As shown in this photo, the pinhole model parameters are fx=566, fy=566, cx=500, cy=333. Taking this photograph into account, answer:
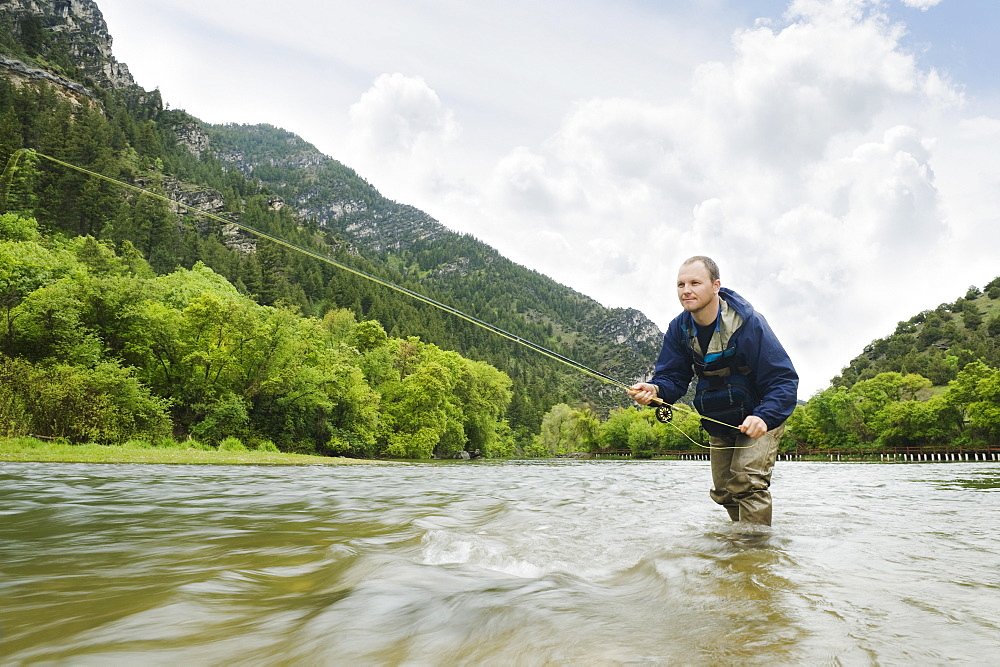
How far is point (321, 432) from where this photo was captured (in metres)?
45.9

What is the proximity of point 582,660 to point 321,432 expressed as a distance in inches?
1836

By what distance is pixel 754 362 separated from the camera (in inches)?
213

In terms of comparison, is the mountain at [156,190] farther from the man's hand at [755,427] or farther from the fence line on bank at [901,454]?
the man's hand at [755,427]

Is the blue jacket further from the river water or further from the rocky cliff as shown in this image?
the rocky cliff

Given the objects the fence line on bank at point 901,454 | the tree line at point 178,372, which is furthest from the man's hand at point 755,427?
the fence line on bank at point 901,454

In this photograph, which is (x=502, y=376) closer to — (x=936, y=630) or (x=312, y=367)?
(x=312, y=367)

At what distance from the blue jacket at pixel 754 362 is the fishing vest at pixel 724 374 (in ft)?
0.08

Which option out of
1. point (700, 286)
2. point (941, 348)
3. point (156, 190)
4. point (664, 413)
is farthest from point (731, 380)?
point (941, 348)

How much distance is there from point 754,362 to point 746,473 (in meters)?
1.08

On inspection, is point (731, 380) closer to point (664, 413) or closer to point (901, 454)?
point (664, 413)

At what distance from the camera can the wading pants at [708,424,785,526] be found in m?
5.43

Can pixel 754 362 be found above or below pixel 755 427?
above

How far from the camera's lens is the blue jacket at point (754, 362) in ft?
16.8

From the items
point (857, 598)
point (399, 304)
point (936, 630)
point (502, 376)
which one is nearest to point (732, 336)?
point (857, 598)
